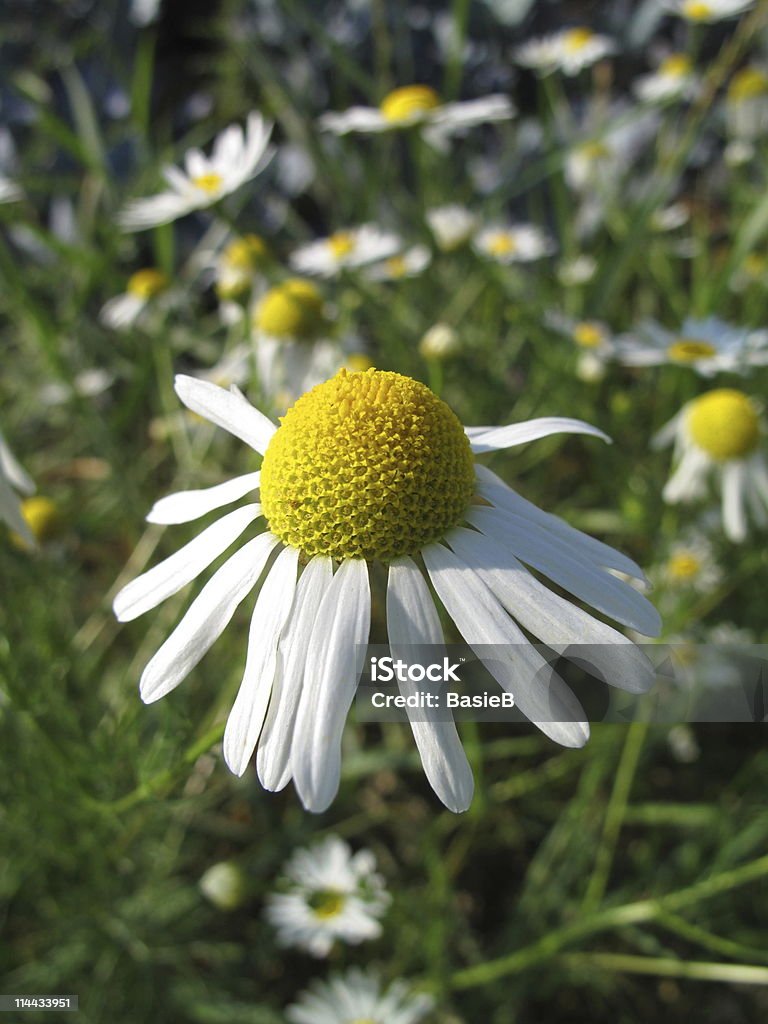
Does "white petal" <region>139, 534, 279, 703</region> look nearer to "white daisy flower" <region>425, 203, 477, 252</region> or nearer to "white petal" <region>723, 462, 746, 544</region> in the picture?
"white petal" <region>723, 462, 746, 544</region>

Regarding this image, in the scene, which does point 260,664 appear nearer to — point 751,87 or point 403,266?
point 403,266

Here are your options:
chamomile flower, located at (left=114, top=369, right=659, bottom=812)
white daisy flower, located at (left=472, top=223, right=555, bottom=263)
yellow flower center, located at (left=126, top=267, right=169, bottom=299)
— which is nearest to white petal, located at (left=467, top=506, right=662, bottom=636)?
chamomile flower, located at (left=114, top=369, right=659, bottom=812)

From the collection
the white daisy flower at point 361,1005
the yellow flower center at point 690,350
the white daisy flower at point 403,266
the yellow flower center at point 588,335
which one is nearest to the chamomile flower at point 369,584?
the white daisy flower at point 361,1005

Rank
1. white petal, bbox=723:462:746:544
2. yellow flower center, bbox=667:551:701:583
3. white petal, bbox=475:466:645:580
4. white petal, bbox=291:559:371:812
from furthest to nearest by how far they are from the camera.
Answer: yellow flower center, bbox=667:551:701:583 < white petal, bbox=723:462:746:544 < white petal, bbox=475:466:645:580 < white petal, bbox=291:559:371:812

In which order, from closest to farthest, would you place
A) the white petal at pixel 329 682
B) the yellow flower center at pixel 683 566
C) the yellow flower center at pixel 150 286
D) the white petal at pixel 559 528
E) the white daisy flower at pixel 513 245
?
the white petal at pixel 329 682
the white petal at pixel 559 528
the yellow flower center at pixel 683 566
the yellow flower center at pixel 150 286
the white daisy flower at pixel 513 245

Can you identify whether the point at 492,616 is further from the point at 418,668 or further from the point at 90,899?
the point at 90,899

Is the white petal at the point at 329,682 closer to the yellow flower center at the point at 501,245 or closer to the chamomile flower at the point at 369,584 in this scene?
the chamomile flower at the point at 369,584
